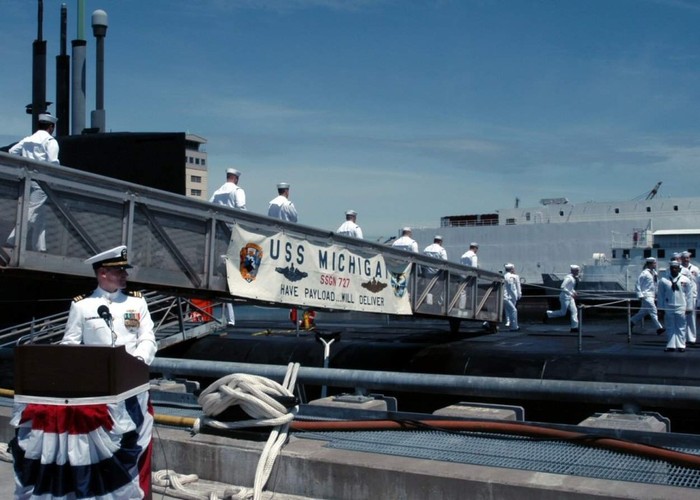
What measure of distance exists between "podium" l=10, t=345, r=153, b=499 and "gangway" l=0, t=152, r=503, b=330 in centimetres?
377

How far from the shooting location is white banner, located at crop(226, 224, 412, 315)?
10.8 meters

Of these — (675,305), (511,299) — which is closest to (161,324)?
(511,299)

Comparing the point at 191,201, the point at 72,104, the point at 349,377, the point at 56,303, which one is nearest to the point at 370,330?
the point at 56,303

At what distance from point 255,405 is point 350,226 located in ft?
39.5

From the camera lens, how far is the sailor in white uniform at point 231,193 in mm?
13289

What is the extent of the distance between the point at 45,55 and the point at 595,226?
36975 millimetres

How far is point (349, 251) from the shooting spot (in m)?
12.8

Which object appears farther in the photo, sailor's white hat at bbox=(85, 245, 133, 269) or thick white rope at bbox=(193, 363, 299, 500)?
thick white rope at bbox=(193, 363, 299, 500)

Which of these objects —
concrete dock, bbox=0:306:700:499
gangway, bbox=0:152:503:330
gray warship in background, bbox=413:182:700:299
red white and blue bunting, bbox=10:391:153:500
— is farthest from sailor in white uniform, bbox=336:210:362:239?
gray warship in background, bbox=413:182:700:299

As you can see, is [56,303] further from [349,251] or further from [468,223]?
[468,223]

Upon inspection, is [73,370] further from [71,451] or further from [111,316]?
[111,316]

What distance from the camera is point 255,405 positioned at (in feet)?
20.6

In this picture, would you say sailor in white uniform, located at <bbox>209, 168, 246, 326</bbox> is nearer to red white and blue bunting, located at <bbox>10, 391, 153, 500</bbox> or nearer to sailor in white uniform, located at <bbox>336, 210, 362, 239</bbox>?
sailor in white uniform, located at <bbox>336, 210, 362, 239</bbox>

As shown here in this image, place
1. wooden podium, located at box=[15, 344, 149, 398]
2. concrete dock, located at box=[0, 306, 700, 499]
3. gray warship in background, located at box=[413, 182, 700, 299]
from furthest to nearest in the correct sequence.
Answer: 1. gray warship in background, located at box=[413, 182, 700, 299]
2. concrete dock, located at box=[0, 306, 700, 499]
3. wooden podium, located at box=[15, 344, 149, 398]
